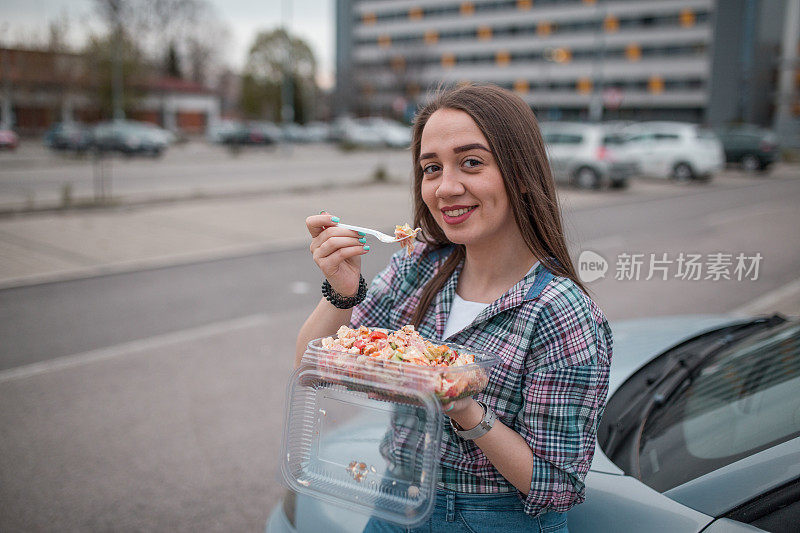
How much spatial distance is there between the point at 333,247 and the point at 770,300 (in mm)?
5609

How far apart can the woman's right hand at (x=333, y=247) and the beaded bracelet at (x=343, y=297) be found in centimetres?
5

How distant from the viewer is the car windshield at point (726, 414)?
1.64 m

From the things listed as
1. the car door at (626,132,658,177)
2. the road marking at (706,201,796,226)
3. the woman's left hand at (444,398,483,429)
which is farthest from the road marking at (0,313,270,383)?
the car door at (626,132,658,177)

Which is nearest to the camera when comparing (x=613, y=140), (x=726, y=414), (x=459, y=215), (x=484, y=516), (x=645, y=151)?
(x=484, y=516)

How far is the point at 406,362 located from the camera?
4.18ft

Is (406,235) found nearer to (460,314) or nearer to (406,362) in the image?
(460,314)

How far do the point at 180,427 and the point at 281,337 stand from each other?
1811 millimetres

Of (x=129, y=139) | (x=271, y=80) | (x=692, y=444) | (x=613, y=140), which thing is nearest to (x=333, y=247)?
(x=692, y=444)

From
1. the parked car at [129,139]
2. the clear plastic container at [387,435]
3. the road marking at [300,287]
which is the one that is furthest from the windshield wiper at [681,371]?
the parked car at [129,139]

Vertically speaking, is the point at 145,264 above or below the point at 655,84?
Answer: below

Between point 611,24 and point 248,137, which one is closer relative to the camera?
point 248,137

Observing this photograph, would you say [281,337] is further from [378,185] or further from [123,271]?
[378,185]

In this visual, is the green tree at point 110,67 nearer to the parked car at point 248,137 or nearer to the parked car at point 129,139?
the parked car at point 129,139

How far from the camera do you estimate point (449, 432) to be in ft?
4.86
